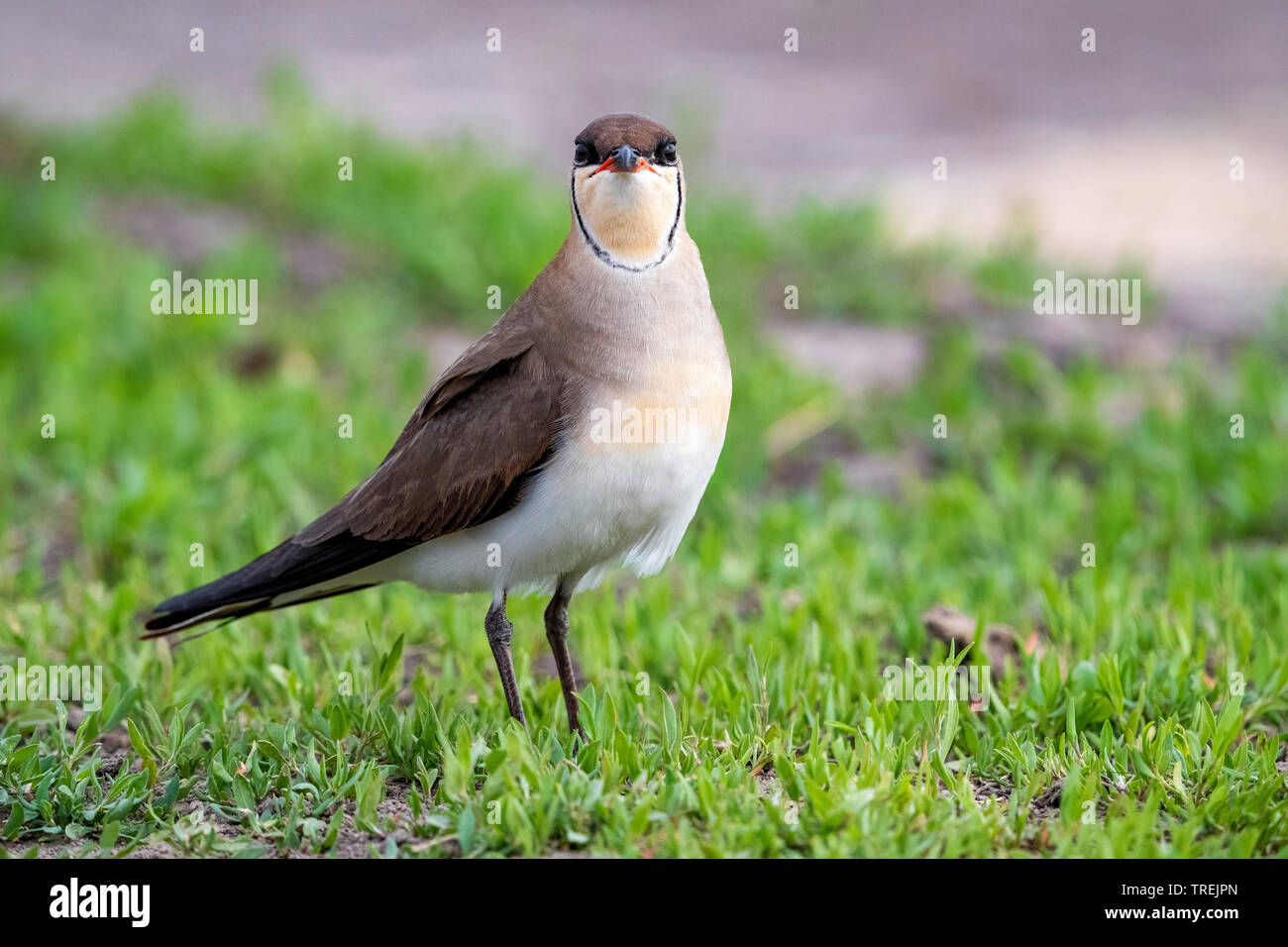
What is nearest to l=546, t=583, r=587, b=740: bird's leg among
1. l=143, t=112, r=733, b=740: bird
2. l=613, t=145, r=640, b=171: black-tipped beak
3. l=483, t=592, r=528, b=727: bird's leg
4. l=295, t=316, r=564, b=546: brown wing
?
l=143, t=112, r=733, b=740: bird

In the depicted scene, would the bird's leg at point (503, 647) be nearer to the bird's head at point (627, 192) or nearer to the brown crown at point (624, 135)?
the bird's head at point (627, 192)

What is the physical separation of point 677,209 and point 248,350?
387 centimetres

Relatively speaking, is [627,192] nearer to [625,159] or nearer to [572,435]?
[625,159]

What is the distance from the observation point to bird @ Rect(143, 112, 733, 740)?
3.83m

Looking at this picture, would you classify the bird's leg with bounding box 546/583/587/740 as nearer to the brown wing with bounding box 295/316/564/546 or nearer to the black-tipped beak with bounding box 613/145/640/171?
the brown wing with bounding box 295/316/564/546

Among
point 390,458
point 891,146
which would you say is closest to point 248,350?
point 390,458

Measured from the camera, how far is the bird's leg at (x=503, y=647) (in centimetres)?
409

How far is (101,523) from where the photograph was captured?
573 cm

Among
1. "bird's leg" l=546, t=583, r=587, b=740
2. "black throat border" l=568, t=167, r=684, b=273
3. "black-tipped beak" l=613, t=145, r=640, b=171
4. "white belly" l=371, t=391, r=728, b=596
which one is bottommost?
"bird's leg" l=546, t=583, r=587, b=740

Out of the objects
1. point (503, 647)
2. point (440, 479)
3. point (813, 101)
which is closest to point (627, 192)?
point (440, 479)

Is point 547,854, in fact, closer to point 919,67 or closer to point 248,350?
point 248,350

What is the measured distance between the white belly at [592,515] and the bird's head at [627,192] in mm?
433

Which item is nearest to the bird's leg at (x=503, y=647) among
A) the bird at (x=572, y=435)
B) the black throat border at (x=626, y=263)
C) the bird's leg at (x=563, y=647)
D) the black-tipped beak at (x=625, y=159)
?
the bird at (x=572, y=435)

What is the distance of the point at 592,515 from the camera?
3.85 metres
